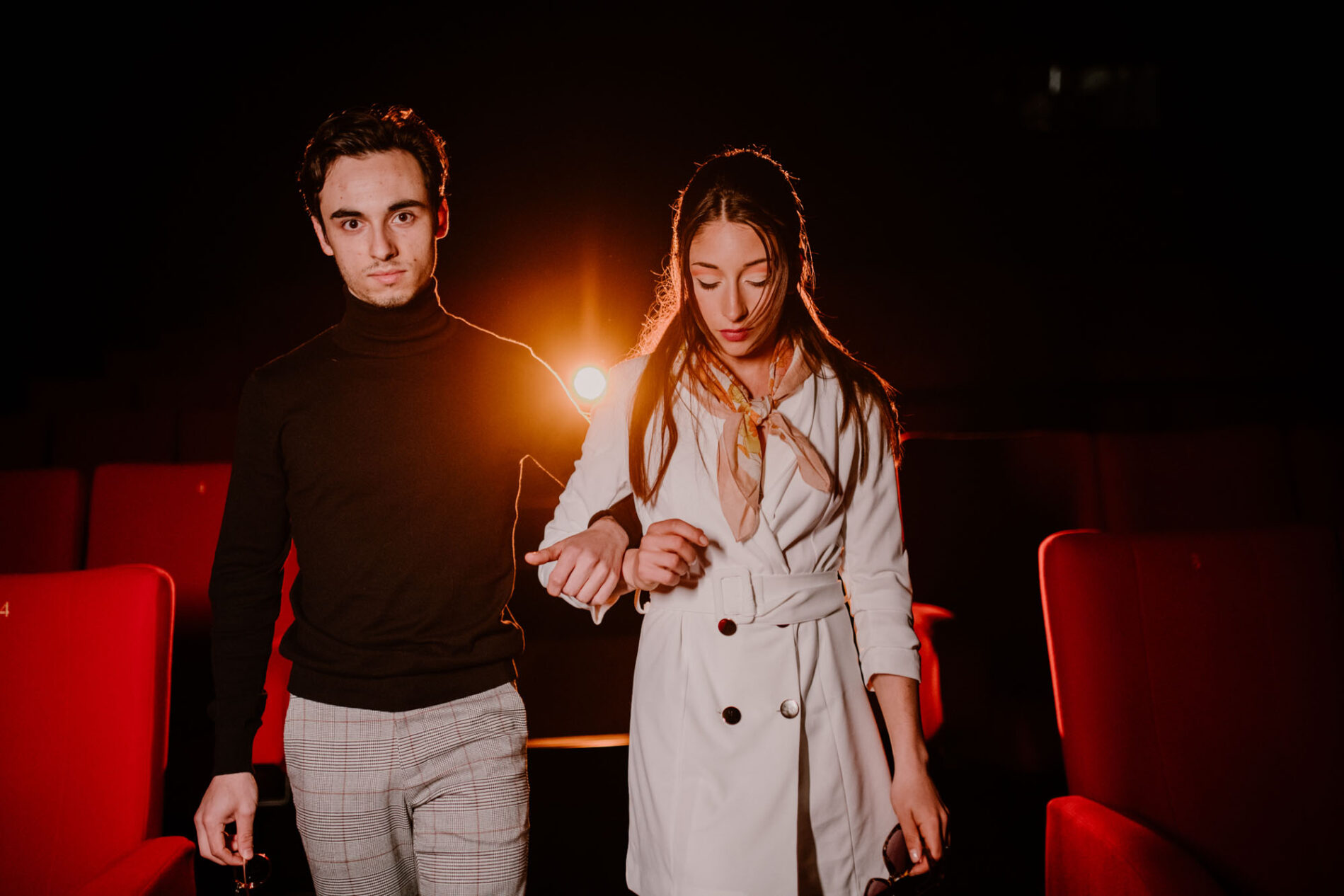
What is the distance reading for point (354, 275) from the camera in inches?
35.3

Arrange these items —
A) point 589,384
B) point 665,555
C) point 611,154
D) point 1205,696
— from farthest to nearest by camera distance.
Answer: point 611,154 → point 589,384 → point 1205,696 → point 665,555

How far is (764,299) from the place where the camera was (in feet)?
2.73

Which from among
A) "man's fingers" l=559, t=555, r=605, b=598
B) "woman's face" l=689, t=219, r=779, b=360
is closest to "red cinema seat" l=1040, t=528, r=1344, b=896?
"woman's face" l=689, t=219, r=779, b=360

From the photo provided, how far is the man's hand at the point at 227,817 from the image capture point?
2.70ft

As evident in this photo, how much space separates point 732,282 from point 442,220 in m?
0.41

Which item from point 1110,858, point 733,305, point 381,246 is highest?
point 381,246

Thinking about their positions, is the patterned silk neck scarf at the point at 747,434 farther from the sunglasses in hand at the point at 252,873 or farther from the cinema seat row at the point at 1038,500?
the cinema seat row at the point at 1038,500

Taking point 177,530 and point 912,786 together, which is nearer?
point 912,786

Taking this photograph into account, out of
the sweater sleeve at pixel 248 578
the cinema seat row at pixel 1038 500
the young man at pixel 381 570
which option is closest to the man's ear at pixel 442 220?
the young man at pixel 381 570

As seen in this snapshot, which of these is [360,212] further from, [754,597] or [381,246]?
[754,597]

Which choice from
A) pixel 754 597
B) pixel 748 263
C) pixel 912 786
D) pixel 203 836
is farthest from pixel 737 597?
pixel 203 836

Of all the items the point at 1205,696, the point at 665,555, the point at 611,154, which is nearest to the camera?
the point at 665,555

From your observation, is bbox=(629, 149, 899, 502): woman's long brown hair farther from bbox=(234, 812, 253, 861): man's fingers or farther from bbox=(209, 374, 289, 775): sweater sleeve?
bbox=(234, 812, 253, 861): man's fingers

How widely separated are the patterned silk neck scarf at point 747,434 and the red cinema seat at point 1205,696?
0.47 metres
